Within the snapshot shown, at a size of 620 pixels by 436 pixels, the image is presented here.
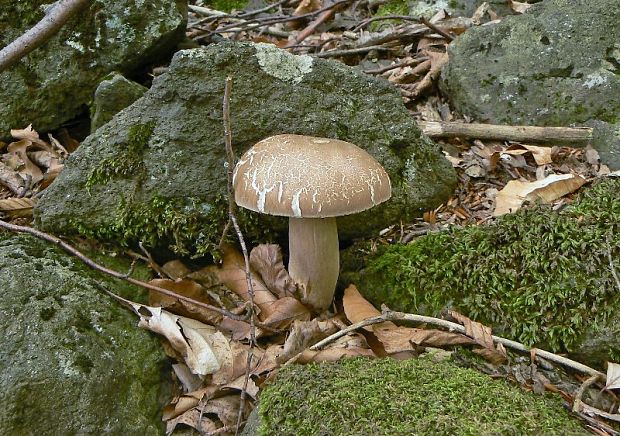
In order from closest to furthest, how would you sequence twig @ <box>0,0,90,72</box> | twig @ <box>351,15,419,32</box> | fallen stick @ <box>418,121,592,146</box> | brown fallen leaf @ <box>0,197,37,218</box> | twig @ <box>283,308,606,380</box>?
twig @ <box>283,308,606,380</box> < twig @ <box>0,0,90,72</box> < brown fallen leaf @ <box>0,197,37,218</box> < fallen stick @ <box>418,121,592,146</box> < twig @ <box>351,15,419,32</box>

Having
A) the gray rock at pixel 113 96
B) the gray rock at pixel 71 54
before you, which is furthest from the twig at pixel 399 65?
the gray rock at pixel 113 96

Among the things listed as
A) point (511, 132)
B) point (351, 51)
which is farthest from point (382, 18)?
point (511, 132)

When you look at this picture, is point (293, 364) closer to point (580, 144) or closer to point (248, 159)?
point (248, 159)

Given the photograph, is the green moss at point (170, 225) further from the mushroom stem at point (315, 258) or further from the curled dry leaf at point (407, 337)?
the curled dry leaf at point (407, 337)

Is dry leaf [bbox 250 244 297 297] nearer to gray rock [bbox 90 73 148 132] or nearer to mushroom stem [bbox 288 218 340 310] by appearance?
mushroom stem [bbox 288 218 340 310]

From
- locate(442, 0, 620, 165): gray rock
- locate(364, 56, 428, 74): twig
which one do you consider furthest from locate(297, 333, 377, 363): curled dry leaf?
locate(364, 56, 428, 74): twig

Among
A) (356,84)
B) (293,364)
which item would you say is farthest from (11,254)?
(356,84)
